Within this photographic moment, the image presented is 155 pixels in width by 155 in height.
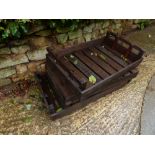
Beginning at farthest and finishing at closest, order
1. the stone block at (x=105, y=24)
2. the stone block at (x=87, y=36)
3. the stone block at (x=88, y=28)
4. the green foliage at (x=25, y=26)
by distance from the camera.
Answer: the stone block at (x=105, y=24) → the stone block at (x=87, y=36) → the stone block at (x=88, y=28) → the green foliage at (x=25, y=26)

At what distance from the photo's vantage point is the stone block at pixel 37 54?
369 centimetres

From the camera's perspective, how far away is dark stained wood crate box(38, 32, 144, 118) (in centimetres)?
319

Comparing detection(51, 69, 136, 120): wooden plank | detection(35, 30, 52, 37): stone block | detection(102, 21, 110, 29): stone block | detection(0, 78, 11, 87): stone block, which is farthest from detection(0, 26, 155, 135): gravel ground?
detection(102, 21, 110, 29): stone block

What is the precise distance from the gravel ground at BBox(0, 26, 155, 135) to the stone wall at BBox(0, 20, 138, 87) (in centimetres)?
32

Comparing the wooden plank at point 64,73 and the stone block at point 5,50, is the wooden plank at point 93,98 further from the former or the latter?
the stone block at point 5,50

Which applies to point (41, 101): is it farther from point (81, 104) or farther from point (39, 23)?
point (39, 23)

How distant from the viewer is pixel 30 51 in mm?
3666

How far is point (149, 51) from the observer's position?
4.74m

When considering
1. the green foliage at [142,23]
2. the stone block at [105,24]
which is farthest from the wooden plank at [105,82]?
the green foliage at [142,23]

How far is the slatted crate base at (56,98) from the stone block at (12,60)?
353mm

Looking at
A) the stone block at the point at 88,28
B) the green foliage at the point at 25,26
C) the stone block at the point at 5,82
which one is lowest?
the stone block at the point at 5,82

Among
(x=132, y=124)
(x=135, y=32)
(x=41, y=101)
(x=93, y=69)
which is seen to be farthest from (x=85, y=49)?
(x=135, y=32)

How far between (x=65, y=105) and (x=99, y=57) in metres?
1.15

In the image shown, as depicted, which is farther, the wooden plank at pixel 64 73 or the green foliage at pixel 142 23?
the green foliage at pixel 142 23
